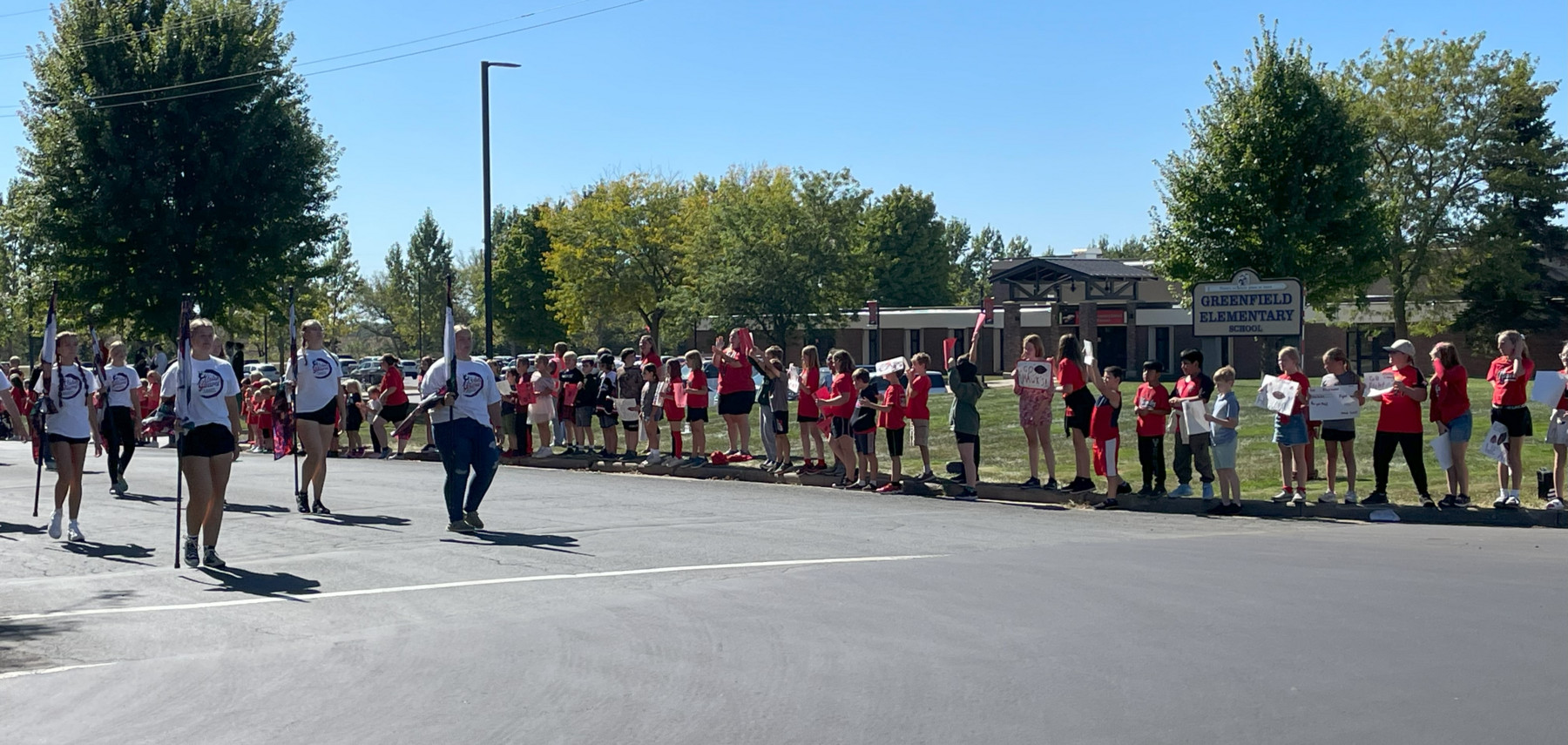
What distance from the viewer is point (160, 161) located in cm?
3762

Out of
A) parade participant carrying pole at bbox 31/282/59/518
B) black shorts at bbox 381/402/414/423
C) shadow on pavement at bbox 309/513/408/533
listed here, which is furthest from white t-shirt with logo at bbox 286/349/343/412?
black shorts at bbox 381/402/414/423

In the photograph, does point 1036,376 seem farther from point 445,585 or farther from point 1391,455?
point 445,585

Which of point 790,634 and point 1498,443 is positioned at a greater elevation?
point 1498,443

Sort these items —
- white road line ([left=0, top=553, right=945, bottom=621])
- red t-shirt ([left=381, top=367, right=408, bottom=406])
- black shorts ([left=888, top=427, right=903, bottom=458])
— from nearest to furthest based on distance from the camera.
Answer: white road line ([left=0, top=553, right=945, bottom=621])
black shorts ([left=888, top=427, right=903, bottom=458])
red t-shirt ([left=381, top=367, right=408, bottom=406])

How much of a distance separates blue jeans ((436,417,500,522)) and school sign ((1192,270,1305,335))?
31.5 ft

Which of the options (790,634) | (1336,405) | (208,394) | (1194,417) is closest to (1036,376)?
(1194,417)

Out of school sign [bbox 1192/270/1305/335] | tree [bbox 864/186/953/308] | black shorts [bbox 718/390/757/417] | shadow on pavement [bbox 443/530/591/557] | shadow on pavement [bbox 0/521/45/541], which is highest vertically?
tree [bbox 864/186/953/308]

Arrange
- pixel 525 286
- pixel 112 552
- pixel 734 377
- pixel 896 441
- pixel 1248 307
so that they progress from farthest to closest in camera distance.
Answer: pixel 525 286 → pixel 734 377 → pixel 1248 307 → pixel 896 441 → pixel 112 552

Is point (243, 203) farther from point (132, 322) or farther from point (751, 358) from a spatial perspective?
point (751, 358)

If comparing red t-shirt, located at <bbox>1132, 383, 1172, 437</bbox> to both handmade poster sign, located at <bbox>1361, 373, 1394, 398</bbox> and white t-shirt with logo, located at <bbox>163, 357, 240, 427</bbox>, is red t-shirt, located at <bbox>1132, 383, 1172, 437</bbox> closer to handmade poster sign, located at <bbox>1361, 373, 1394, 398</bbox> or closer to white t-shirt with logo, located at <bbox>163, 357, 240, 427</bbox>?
handmade poster sign, located at <bbox>1361, 373, 1394, 398</bbox>

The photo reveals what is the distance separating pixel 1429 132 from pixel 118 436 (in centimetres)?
4691

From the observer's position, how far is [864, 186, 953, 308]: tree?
94.1m

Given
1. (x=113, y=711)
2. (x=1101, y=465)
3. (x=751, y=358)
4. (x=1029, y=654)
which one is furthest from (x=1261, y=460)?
(x=113, y=711)

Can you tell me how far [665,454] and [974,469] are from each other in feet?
19.7
